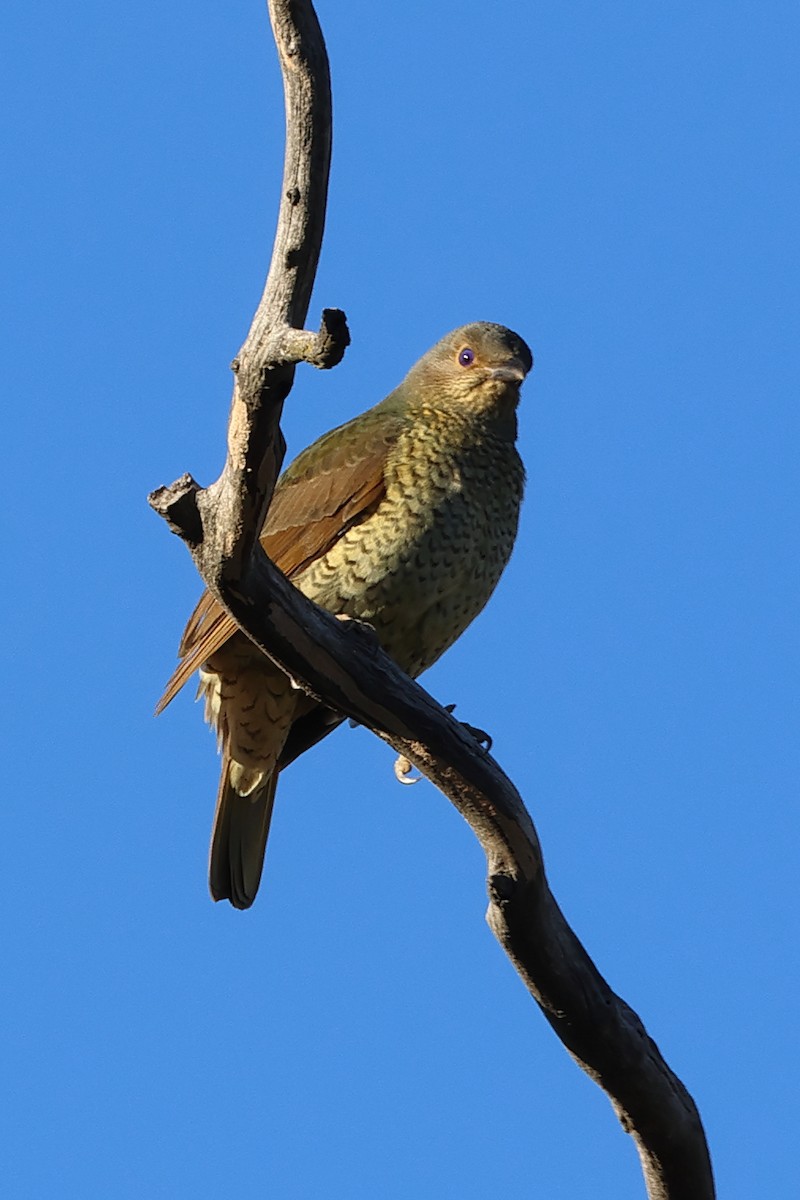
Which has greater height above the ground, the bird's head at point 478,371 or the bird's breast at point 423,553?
the bird's head at point 478,371

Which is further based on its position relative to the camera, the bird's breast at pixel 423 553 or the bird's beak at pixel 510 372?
the bird's beak at pixel 510 372

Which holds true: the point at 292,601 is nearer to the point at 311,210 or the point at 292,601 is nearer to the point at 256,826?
the point at 311,210

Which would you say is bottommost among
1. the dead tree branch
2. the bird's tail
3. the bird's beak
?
the dead tree branch

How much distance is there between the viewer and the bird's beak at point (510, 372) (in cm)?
659

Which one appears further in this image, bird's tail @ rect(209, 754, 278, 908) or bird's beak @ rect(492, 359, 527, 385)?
bird's beak @ rect(492, 359, 527, 385)

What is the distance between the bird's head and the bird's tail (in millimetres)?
1633

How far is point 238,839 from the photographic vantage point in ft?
20.9

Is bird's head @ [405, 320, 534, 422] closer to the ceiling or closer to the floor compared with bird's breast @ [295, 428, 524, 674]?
closer to the ceiling

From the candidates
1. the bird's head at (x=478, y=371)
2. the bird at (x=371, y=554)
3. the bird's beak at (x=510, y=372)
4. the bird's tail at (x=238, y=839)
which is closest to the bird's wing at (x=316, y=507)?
the bird at (x=371, y=554)

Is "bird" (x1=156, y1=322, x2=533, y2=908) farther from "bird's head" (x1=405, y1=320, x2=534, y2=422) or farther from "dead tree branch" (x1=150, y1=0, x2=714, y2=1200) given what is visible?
"dead tree branch" (x1=150, y1=0, x2=714, y2=1200)

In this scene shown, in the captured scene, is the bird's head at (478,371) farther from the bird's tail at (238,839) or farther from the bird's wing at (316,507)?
the bird's tail at (238,839)

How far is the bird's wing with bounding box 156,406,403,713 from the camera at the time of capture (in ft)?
19.2

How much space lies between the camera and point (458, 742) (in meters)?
4.71

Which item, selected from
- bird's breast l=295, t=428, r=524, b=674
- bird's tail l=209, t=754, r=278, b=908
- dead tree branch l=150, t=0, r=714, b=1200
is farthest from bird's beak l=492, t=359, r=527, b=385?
dead tree branch l=150, t=0, r=714, b=1200
